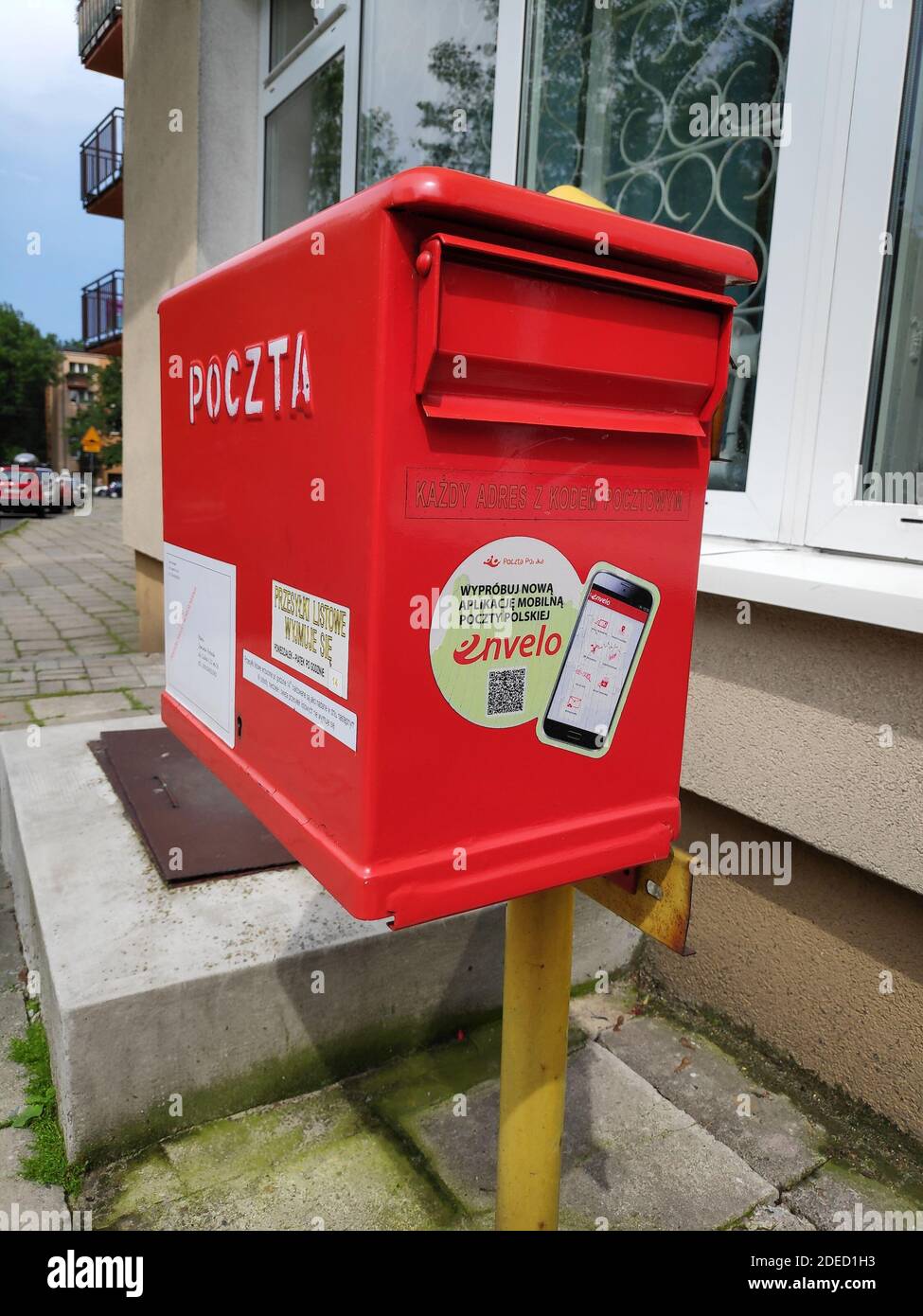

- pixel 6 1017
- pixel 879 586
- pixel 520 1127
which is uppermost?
pixel 879 586

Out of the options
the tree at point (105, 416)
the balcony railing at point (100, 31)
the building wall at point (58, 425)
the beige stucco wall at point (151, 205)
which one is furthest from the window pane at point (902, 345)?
the building wall at point (58, 425)

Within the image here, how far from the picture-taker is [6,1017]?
2.59 metres

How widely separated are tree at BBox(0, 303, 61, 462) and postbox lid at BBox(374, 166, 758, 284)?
6627cm

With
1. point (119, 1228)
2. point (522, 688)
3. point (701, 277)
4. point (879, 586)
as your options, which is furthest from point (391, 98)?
point (119, 1228)

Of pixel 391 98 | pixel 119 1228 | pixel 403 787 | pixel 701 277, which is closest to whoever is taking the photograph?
pixel 403 787

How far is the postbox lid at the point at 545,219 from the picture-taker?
903mm

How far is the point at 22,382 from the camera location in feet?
203

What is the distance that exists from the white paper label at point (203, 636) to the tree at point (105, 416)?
55677mm

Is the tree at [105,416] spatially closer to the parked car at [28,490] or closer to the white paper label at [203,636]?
the parked car at [28,490]

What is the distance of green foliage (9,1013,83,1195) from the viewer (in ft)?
6.64

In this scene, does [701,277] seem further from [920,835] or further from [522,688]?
[920,835]

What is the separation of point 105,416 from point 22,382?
20.1 ft

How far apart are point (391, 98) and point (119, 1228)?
170 inches

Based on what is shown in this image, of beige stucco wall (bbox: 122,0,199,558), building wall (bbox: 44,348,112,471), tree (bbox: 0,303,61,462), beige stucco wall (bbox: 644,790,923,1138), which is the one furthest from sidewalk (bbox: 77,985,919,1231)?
building wall (bbox: 44,348,112,471)
